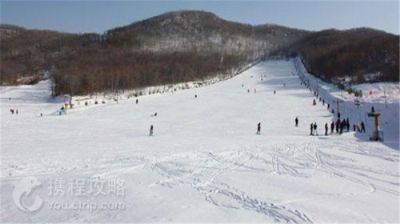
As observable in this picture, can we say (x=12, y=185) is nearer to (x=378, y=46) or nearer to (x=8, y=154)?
(x=8, y=154)

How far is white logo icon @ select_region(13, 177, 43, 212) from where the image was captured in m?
10.2

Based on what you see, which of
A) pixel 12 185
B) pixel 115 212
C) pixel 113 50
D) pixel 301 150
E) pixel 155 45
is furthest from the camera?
pixel 155 45

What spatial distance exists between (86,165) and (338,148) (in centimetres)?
1014

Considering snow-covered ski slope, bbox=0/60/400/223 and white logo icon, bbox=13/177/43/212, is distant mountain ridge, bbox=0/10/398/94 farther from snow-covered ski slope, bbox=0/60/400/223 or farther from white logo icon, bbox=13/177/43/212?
white logo icon, bbox=13/177/43/212

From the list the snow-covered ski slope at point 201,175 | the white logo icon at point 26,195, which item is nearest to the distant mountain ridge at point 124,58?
the snow-covered ski slope at point 201,175

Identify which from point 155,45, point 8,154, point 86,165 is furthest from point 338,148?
point 155,45

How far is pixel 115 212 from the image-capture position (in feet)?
31.5

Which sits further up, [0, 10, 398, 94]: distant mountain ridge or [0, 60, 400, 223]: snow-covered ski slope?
[0, 10, 398, 94]: distant mountain ridge

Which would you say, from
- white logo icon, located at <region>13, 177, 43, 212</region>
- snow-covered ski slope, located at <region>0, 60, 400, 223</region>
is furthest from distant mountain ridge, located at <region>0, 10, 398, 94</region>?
white logo icon, located at <region>13, 177, 43, 212</region>

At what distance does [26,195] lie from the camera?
36.3 ft

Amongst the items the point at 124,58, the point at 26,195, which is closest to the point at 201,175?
the point at 26,195

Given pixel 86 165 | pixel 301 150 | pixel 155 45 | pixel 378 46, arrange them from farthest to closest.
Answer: pixel 155 45 → pixel 378 46 → pixel 301 150 → pixel 86 165

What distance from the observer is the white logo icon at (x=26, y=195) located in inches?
402

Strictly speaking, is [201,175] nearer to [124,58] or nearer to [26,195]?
[26,195]
